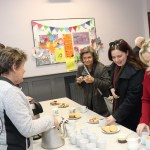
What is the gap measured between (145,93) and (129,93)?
17 cm

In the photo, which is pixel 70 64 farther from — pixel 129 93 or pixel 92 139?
pixel 92 139

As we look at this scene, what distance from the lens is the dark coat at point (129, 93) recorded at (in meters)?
1.95

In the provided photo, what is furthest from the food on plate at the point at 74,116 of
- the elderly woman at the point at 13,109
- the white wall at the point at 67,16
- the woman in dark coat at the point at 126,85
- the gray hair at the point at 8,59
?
the white wall at the point at 67,16

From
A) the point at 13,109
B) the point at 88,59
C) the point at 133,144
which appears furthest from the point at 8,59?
the point at 88,59

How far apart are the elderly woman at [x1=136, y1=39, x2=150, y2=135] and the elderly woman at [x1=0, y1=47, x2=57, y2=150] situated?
2.35 feet

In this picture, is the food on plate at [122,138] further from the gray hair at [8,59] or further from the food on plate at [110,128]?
the gray hair at [8,59]

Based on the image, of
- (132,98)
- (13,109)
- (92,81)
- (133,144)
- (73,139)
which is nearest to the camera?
(13,109)

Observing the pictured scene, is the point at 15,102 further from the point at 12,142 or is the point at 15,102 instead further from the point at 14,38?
the point at 14,38

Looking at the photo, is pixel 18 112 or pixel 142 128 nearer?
pixel 18 112

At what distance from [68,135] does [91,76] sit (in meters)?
1.04

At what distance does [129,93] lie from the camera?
6.46 feet

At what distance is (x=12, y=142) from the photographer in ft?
4.44

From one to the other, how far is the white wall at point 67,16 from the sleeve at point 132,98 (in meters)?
2.09

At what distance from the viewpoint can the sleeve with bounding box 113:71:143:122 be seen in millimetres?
1938
